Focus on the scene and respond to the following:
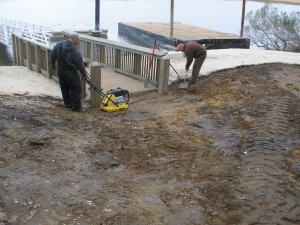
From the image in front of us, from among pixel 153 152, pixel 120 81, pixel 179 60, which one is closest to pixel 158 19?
pixel 179 60

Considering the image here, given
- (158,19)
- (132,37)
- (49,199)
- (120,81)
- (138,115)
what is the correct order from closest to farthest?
1. (49,199)
2. (138,115)
3. (120,81)
4. (132,37)
5. (158,19)

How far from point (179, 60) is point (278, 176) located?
8.32 meters

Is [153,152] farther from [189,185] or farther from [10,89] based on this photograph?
[10,89]

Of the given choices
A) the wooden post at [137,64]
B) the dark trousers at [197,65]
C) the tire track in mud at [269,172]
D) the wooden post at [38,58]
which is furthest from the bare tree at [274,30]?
the tire track in mud at [269,172]

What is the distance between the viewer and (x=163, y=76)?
9836mm

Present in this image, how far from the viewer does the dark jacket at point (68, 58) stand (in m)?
7.89

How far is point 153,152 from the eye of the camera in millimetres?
6184

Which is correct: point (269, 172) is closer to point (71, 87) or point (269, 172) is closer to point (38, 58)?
point (71, 87)

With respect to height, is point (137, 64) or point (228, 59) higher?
point (137, 64)

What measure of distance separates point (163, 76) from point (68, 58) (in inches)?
106

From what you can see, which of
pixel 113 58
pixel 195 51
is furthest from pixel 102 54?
pixel 195 51

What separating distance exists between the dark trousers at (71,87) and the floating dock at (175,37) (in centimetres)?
1435

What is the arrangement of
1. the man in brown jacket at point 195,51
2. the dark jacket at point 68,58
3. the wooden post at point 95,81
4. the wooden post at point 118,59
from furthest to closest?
the wooden post at point 118,59 → the man in brown jacket at point 195,51 → the wooden post at point 95,81 → the dark jacket at point 68,58

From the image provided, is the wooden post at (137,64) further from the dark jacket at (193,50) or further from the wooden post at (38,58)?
the wooden post at (38,58)
